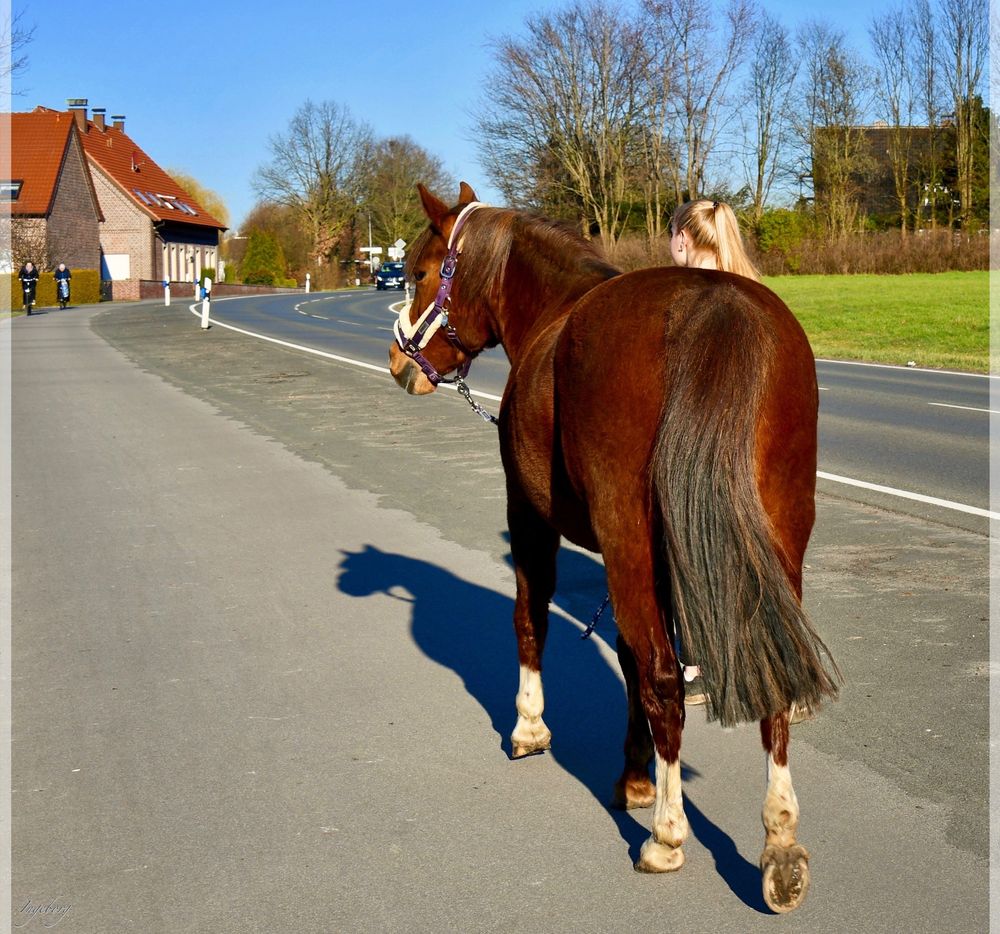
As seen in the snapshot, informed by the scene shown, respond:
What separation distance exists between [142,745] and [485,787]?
53.7 inches

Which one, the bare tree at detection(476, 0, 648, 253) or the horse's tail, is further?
the bare tree at detection(476, 0, 648, 253)

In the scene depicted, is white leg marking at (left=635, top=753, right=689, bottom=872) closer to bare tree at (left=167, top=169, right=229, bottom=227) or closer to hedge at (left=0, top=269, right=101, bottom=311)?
hedge at (left=0, top=269, right=101, bottom=311)

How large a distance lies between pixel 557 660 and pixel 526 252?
6.37 ft

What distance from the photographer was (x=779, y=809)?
137 inches

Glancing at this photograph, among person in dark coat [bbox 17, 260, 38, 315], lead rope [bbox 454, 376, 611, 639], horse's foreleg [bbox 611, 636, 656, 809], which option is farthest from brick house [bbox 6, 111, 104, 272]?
horse's foreleg [bbox 611, 636, 656, 809]

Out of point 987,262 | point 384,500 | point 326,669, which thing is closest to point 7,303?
point 987,262

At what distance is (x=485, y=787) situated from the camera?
14.3ft

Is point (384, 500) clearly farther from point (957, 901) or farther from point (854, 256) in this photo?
point (854, 256)

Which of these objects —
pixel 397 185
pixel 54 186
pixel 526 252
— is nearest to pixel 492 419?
pixel 526 252

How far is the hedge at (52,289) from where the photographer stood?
53.0 meters

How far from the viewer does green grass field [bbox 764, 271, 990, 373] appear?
24.9 m

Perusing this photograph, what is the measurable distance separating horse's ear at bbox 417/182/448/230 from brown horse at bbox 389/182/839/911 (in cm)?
109

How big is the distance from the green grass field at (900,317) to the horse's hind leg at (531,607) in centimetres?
1833

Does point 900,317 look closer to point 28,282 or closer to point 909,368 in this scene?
point 909,368
